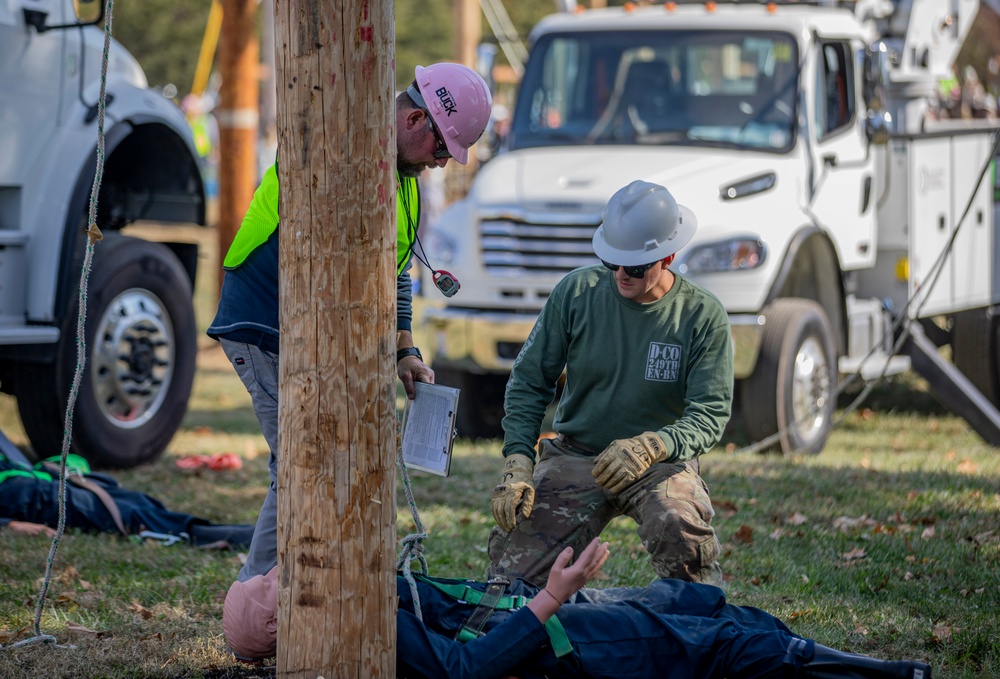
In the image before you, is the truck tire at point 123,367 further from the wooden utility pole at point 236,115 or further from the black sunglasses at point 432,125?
the wooden utility pole at point 236,115

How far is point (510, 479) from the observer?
423 cm

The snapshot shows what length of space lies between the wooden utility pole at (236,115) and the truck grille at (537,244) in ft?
16.5

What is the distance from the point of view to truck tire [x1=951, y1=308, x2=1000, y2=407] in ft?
34.5

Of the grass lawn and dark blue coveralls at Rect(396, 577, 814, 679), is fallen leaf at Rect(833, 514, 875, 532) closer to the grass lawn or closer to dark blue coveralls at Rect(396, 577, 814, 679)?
the grass lawn

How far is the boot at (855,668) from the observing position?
3.55 metres

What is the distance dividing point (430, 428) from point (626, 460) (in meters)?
0.65

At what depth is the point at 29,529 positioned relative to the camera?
5.71m

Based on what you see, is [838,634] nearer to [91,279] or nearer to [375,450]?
[375,450]

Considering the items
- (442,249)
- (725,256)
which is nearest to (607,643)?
(725,256)

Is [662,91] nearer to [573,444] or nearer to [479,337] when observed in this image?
[479,337]

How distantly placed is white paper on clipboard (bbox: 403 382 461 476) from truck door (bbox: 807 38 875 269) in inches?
205

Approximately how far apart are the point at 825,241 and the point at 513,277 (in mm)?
2180

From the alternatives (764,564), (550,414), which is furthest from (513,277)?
(764,564)

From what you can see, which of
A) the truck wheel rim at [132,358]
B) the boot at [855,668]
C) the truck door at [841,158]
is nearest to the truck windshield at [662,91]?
the truck door at [841,158]
